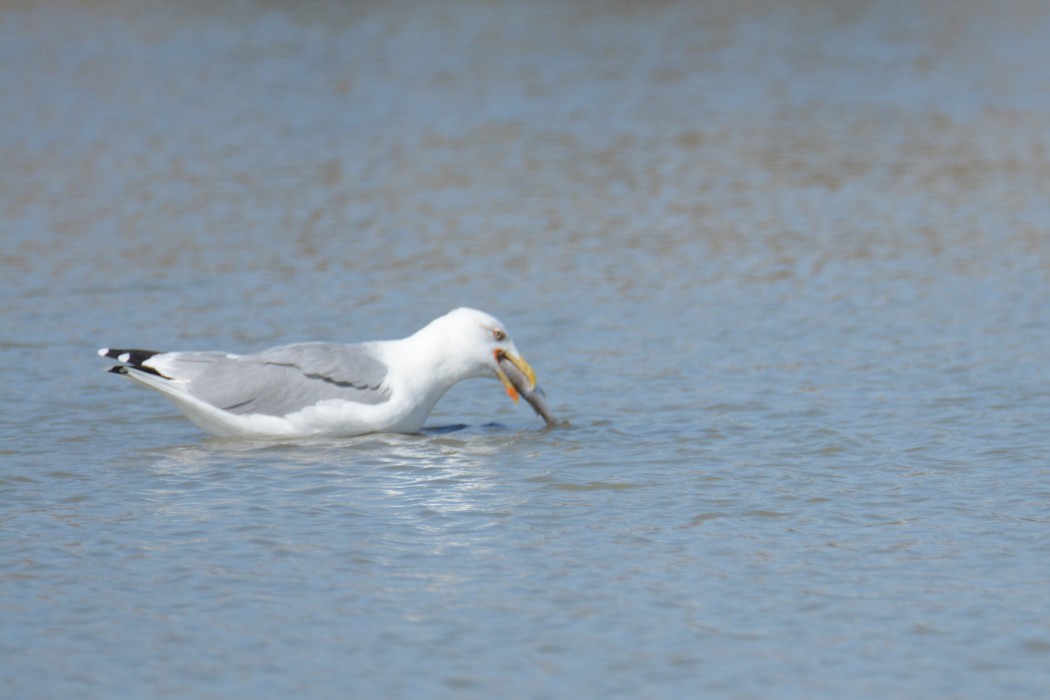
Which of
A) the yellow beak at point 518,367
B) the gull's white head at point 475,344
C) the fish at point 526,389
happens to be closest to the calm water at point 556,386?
the fish at point 526,389

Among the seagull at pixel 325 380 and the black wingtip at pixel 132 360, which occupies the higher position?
the black wingtip at pixel 132 360

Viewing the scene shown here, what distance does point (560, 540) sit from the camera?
8195 millimetres

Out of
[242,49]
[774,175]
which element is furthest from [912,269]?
[242,49]

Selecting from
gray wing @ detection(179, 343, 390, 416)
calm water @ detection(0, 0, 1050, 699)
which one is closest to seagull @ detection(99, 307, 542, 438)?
gray wing @ detection(179, 343, 390, 416)

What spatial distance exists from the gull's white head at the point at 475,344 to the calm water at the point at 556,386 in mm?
423

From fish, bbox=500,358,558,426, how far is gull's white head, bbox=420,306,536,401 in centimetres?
2

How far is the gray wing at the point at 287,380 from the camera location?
1018 centimetres

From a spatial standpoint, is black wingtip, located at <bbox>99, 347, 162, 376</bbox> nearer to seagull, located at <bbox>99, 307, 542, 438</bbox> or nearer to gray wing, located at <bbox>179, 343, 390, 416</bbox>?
seagull, located at <bbox>99, 307, 542, 438</bbox>

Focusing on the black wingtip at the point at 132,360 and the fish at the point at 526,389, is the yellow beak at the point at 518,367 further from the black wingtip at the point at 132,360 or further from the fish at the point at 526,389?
the black wingtip at the point at 132,360

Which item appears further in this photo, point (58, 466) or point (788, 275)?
point (788, 275)

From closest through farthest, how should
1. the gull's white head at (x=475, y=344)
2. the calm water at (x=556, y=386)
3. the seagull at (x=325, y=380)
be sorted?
1. the calm water at (x=556, y=386)
2. the seagull at (x=325, y=380)
3. the gull's white head at (x=475, y=344)

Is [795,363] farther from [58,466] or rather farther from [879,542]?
[58,466]

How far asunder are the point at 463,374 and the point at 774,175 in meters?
10.2

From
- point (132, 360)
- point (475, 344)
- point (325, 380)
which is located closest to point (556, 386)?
point (475, 344)
